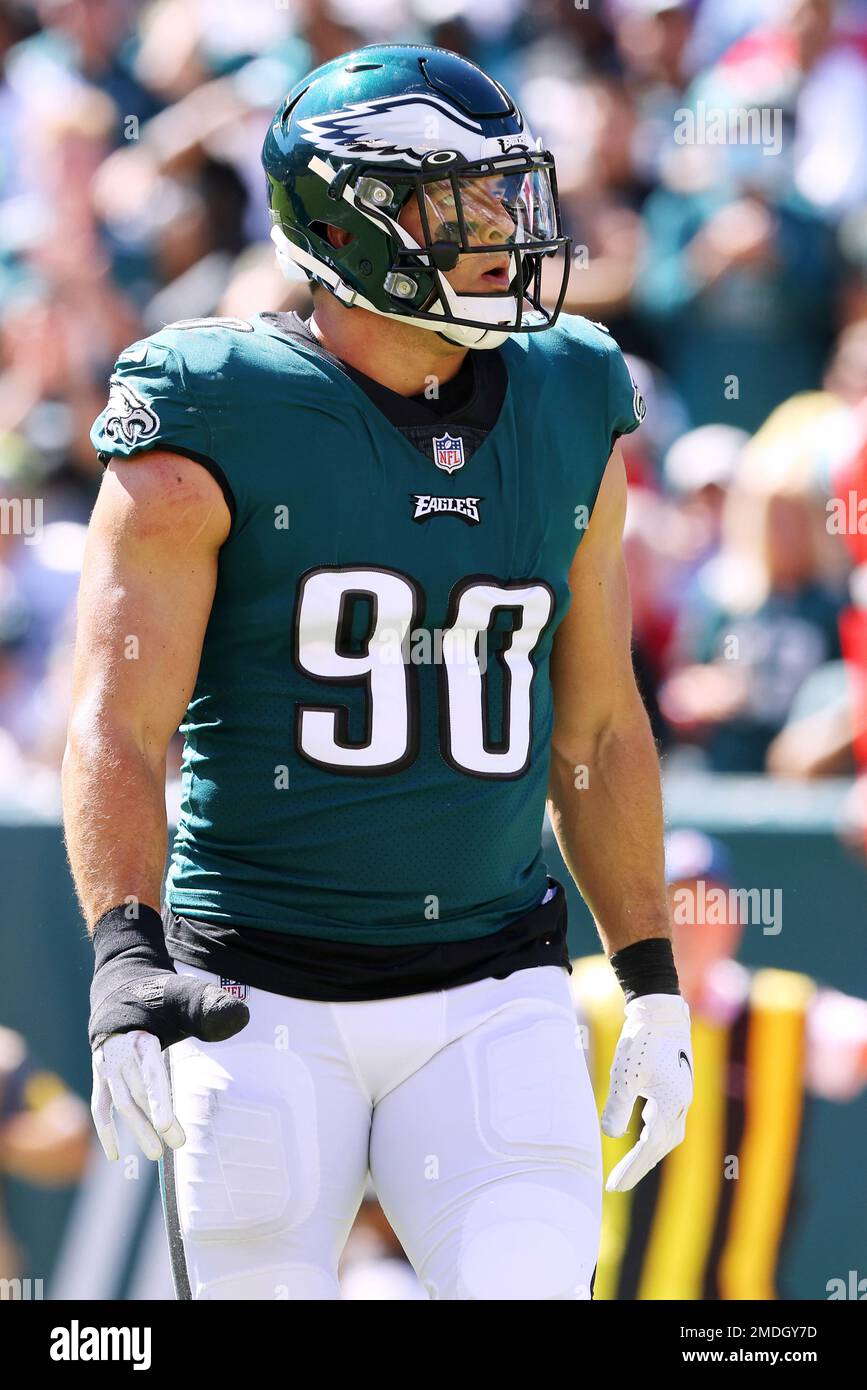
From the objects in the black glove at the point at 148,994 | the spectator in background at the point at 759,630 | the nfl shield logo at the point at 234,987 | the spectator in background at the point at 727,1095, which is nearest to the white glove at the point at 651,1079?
the nfl shield logo at the point at 234,987

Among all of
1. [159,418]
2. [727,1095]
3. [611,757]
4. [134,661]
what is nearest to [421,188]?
[159,418]

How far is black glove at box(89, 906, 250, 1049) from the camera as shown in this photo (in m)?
2.26

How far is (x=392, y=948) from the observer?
8.56 feet

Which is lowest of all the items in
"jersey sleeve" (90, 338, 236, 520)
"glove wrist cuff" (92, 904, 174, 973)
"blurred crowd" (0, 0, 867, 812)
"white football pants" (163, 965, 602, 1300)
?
"white football pants" (163, 965, 602, 1300)

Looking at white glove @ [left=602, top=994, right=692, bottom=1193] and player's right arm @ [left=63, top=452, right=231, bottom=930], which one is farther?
white glove @ [left=602, top=994, right=692, bottom=1193]

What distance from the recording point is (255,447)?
2545mm

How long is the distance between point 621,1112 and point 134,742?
0.91 m

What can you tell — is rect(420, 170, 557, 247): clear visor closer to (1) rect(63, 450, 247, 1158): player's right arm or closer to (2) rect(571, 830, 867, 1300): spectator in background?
(1) rect(63, 450, 247, 1158): player's right arm

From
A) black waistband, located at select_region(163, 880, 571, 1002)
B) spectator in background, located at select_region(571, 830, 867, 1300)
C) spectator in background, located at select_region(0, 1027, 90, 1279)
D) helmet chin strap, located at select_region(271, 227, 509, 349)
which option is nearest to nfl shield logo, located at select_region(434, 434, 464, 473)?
helmet chin strap, located at select_region(271, 227, 509, 349)

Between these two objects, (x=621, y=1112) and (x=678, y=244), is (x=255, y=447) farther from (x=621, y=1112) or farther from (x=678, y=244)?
(x=678, y=244)

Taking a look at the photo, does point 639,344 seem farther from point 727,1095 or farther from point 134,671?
point 134,671

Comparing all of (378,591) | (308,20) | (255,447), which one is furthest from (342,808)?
(308,20)

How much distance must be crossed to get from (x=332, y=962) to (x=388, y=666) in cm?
40

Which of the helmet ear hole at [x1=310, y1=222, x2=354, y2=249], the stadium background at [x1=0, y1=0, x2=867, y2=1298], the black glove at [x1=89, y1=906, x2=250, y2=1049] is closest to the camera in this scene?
the black glove at [x1=89, y1=906, x2=250, y2=1049]
